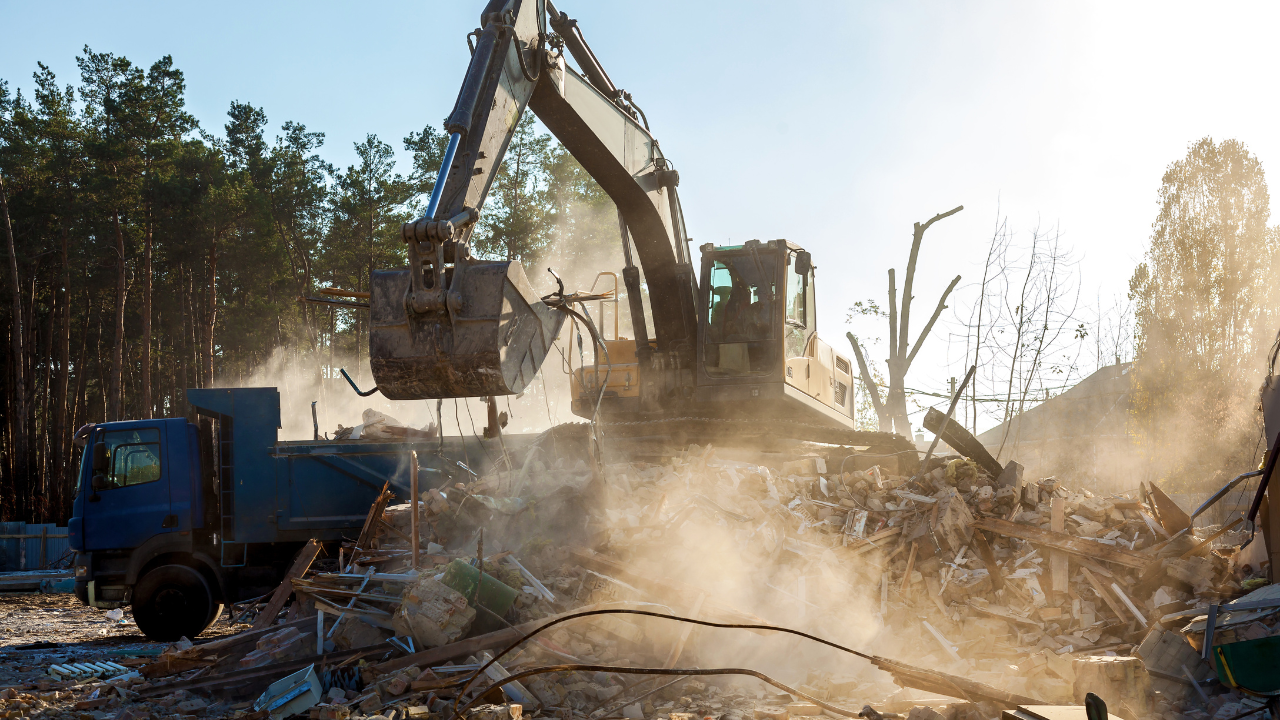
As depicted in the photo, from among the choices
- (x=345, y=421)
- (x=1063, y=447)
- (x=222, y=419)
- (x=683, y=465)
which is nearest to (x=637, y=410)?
(x=683, y=465)

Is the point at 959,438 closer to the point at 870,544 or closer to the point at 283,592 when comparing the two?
the point at 870,544

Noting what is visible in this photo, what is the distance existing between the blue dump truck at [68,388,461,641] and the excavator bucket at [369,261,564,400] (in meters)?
6.38

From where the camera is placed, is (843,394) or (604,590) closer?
(604,590)

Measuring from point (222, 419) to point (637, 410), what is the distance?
541 cm

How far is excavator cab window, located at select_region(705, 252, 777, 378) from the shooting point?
32.3ft

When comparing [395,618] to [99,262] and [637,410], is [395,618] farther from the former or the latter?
[99,262]

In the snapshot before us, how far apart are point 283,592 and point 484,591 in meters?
3.70

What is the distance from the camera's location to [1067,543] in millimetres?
8312

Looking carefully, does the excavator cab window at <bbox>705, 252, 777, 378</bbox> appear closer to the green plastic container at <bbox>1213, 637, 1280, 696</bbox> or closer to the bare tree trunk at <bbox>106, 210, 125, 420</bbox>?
the green plastic container at <bbox>1213, 637, 1280, 696</bbox>

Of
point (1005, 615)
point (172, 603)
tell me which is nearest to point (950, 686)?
point (1005, 615)

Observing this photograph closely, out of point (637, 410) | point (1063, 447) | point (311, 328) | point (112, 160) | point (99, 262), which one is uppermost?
point (112, 160)

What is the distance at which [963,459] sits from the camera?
394 inches

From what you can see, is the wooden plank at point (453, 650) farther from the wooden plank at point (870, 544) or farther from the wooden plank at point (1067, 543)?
the wooden plank at point (1067, 543)

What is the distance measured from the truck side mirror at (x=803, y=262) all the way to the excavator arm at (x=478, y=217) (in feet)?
8.34
